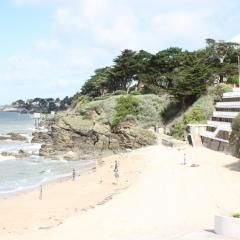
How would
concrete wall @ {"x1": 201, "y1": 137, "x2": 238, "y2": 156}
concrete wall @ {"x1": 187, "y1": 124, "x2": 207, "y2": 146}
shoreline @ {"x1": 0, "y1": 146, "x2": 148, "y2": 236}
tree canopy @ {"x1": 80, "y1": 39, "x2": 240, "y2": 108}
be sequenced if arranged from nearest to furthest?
shoreline @ {"x1": 0, "y1": 146, "x2": 148, "y2": 236}
concrete wall @ {"x1": 201, "y1": 137, "x2": 238, "y2": 156}
concrete wall @ {"x1": 187, "y1": 124, "x2": 207, "y2": 146}
tree canopy @ {"x1": 80, "y1": 39, "x2": 240, "y2": 108}

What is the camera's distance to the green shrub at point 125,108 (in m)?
Answer: 70.9

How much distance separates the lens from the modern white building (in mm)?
49531

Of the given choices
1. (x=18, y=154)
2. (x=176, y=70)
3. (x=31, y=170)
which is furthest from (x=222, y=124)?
(x=176, y=70)

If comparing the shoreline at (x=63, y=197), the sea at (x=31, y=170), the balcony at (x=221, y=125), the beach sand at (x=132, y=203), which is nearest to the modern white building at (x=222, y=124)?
the balcony at (x=221, y=125)

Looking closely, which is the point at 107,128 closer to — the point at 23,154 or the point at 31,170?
the point at 23,154

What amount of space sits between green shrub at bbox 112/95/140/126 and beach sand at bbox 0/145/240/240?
88.6ft

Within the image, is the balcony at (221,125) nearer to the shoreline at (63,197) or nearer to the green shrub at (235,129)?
the green shrub at (235,129)

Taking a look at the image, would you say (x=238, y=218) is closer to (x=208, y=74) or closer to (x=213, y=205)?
(x=213, y=205)

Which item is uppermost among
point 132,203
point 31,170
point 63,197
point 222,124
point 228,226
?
point 222,124

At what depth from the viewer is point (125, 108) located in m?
72.1

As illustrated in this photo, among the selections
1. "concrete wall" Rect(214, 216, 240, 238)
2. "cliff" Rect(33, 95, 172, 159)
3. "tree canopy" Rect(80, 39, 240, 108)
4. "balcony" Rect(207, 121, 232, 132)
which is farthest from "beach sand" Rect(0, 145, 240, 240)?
"tree canopy" Rect(80, 39, 240, 108)

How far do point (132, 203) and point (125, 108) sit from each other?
45305 mm

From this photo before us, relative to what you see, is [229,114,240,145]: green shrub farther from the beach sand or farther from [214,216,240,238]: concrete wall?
[214,216,240,238]: concrete wall

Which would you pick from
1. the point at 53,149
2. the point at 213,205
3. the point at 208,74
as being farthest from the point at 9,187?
the point at 208,74
